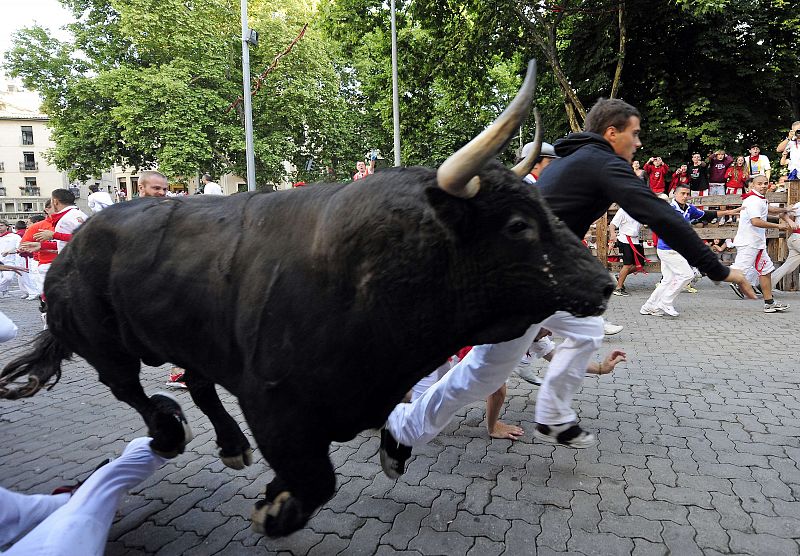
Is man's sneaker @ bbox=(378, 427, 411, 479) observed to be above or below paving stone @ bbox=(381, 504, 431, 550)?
above

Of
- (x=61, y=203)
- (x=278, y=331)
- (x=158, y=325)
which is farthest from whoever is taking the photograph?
(x=61, y=203)

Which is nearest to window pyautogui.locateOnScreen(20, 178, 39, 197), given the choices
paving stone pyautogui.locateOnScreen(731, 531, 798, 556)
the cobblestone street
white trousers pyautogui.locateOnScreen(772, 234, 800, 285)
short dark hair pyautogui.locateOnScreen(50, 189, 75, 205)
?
short dark hair pyautogui.locateOnScreen(50, 189, 75, 205)

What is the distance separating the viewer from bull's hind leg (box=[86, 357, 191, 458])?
9.66ft

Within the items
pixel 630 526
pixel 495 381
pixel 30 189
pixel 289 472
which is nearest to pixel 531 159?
pixel 495 381

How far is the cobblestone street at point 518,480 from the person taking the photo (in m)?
2.81

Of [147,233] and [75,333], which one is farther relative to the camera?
[75,333]

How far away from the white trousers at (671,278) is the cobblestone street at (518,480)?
11.0ft

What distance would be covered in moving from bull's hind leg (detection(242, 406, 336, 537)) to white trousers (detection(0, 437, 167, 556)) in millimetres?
668

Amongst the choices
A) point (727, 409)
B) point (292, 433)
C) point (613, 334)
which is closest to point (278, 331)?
point (292, 433)

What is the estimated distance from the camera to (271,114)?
3033 centimetres

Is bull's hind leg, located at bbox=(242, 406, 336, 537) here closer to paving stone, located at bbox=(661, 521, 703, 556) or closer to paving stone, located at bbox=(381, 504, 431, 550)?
paving stone, located at bbox=(381, 504, 431, 550)

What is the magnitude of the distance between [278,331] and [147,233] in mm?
983

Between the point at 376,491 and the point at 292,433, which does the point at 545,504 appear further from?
the point at 292,433

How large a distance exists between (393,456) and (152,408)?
1366 mm
